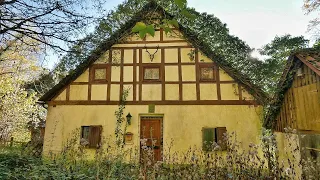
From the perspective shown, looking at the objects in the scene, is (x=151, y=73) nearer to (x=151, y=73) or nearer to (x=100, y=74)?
(x=151, y=73)

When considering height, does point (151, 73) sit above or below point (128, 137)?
above

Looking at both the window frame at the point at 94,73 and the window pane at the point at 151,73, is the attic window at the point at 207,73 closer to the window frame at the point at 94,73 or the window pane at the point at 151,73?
the window pane at the point at 151,73

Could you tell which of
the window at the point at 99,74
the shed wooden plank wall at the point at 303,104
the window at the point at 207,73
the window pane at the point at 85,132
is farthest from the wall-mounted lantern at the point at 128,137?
the shed wooden plank wall at the point at 303,104

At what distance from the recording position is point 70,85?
8.34 meters

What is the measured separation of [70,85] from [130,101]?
2.26 metres

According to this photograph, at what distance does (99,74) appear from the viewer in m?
8.39

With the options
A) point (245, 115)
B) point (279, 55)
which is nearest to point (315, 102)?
point (245, 115)

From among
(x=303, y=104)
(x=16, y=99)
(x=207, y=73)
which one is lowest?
(x=303, y=104)

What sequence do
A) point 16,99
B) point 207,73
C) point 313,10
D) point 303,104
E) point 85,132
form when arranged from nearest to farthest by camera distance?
point 303,104 → point 85,132 → point 207,73 → point 313,10 → point 16,99

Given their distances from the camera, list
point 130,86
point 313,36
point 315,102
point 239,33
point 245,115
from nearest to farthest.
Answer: point 315,102
point 245,115
point 130,86
point 313,36
point 239,33

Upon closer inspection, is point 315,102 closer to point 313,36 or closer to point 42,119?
point 313,36

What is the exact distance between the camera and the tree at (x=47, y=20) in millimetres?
3869

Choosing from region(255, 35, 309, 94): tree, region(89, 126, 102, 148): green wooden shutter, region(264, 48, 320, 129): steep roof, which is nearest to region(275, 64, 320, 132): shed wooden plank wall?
region(264, 48, 320, 129): steep roof

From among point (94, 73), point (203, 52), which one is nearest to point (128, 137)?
point (94, 73)
